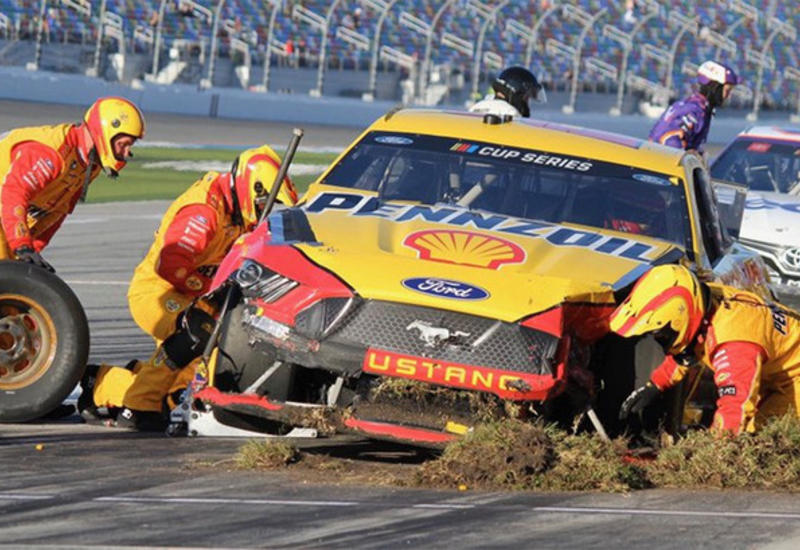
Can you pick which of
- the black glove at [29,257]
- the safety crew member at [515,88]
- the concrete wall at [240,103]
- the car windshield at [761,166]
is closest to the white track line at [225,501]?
the black glove at [29,257]

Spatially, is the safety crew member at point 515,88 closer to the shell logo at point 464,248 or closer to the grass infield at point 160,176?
the shell logo at point 464,248

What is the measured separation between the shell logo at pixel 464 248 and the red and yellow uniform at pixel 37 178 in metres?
2.08

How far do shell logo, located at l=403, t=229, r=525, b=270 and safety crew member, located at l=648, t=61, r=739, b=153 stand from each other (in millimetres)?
5762

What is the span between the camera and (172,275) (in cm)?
838

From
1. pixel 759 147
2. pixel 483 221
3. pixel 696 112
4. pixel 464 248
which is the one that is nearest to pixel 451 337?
pixel 464 248

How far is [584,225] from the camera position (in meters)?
8.11

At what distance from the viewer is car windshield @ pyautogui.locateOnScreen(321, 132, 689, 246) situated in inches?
324

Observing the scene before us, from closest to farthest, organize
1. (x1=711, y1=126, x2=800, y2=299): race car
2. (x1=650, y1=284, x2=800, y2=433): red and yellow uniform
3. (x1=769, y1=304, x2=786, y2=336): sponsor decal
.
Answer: (x1=650, y1=284, x2=800, y2=433): red and yellow uniform
(x1=769, y1=304, x2=786, y2=336): sponsor decal
(x1=711, y1=126, x2=800, y2=299): race car

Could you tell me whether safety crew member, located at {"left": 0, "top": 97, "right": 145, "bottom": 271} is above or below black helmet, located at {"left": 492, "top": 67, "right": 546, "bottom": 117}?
below

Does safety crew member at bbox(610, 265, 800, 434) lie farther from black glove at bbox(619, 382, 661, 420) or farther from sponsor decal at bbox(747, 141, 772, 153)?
sponsor decal at bbox(747, 141, 772, 153)

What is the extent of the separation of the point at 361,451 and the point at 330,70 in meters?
32.5

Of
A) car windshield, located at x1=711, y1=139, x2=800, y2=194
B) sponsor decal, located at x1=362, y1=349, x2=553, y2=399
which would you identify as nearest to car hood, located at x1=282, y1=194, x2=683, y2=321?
sponsor decal, located at x1=362, y1=349, x2=553, y2=399

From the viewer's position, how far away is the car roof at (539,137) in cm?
861

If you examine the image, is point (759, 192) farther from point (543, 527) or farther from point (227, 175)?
point (543, 527)
